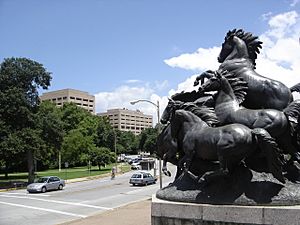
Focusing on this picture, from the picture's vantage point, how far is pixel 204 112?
399 inches

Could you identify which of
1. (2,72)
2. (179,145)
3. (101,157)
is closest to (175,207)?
(179,145)

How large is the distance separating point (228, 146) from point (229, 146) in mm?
21

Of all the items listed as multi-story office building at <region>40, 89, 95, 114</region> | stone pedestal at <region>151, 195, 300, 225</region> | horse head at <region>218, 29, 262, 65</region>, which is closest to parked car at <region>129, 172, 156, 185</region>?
horse head at <region>218, 29, 262, 65</region>

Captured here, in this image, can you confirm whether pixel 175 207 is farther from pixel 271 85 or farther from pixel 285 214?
pixel 271 85

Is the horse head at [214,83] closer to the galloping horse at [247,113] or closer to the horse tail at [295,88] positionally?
the galloping horse at [247,113]

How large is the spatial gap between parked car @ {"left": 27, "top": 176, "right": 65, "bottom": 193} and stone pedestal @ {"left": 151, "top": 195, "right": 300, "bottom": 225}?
91.2 ft

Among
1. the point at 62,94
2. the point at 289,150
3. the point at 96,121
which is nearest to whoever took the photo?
the point at 289,150

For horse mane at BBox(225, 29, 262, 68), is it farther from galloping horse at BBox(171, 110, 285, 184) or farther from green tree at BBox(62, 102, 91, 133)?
green tree at BBox(62, 102, 91, 133)

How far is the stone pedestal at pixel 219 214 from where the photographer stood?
25.3ft

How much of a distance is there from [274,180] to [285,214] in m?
1.22

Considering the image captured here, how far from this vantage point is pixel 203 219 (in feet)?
27.8

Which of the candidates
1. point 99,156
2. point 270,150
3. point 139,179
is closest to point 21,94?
point 139,179

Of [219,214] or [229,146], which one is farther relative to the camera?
[229,146]

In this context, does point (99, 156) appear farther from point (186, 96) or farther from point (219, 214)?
point (219, 214)
